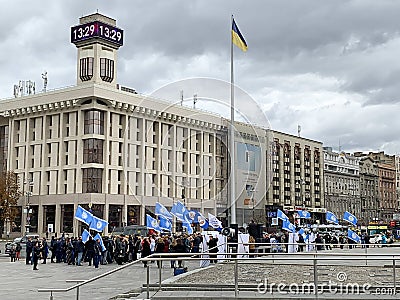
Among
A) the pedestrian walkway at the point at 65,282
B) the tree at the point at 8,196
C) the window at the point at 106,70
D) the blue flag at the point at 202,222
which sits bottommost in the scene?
the pedestrian walkway at the point at 65,282

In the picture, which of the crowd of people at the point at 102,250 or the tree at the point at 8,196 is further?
the tree at the point at 8,196

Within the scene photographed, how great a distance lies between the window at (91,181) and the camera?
277 feet

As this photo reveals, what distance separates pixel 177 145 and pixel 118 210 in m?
12.7

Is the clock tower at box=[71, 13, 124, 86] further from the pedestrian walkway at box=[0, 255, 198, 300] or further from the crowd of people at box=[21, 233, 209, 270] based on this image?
the pedestrian walkway at box=[0, 255, 198, 300]

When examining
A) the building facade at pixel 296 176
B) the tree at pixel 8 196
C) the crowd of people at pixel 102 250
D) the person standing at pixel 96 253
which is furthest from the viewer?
the building facade at pixel 296 176

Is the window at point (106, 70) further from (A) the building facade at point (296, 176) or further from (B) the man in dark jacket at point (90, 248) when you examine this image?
(B) the man in dark jacket at point (90, 248)

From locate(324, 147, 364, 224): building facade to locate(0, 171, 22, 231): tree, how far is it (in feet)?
273

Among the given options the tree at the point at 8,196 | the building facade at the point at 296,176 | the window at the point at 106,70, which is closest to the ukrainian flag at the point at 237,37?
the tree at the point at 8,196

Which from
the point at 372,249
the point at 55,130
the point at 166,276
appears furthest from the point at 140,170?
the point at 166,276

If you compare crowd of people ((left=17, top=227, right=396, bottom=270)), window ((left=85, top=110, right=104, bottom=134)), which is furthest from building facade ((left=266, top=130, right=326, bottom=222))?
crowd of people ((left=17, top=227, right=396, bottom=270))

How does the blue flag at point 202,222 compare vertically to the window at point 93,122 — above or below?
below

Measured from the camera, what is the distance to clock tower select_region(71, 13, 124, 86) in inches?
3561

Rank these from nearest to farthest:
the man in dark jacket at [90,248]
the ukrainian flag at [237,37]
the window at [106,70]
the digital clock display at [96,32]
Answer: the man in dark jacket at [90,248] < the ukrainian flag at [237,37] < the digital clock display at [96,32] < the window at [106,70]

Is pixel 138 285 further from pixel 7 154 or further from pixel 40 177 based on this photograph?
pixel 7 154
